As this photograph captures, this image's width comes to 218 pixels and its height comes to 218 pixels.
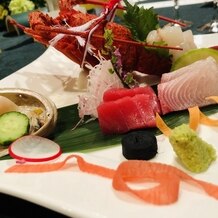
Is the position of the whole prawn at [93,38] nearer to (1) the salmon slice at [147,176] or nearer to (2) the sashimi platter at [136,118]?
(2) the sashimi platter at [136,118]

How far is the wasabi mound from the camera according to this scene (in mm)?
1355

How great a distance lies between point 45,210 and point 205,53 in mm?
1097

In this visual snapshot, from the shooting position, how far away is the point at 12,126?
1.78m

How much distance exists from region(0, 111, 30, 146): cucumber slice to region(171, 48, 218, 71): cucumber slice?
31.5 inches

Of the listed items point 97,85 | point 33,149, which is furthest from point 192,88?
point 33,149

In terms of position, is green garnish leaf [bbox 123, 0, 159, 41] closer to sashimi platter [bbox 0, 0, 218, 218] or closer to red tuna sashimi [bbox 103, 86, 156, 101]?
sashimi platter [bbox 0, 0, 218, 218]

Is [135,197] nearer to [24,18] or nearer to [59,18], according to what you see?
[59,18]

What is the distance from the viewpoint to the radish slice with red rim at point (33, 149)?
4.95ft

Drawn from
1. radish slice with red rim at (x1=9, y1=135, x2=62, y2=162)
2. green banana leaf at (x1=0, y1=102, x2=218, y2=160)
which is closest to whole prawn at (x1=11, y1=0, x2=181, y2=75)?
green banana leaf at (x1=0, y1=102, x2=218, y2=160)

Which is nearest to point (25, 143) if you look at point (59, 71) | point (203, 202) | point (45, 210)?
point (45, 210)

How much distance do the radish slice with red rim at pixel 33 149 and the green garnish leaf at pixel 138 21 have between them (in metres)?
0.85

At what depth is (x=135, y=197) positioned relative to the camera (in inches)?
47.5

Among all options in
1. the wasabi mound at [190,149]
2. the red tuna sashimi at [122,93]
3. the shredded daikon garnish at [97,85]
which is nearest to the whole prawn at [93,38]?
the shredded daikon garnish at [97,85]

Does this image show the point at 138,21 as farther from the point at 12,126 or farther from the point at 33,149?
the point at 33,149
